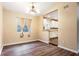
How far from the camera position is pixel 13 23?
2457 mm

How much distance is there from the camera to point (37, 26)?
2148mm

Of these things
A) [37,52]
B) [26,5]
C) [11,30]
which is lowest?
[37,52]

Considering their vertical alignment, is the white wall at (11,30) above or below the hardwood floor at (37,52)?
above

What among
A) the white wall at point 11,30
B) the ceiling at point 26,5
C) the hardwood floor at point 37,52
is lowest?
the hardwood floor at point 37,52

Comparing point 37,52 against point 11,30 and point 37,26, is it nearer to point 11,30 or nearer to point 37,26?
point 37,26

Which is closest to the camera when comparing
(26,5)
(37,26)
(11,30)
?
(26,5)

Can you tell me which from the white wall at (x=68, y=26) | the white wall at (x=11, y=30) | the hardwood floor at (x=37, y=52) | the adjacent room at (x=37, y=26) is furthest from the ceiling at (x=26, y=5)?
the hardwood floor at (x=37, y=52)

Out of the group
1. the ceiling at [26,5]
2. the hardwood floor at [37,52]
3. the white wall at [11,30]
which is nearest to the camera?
the ceiling at [26,5]

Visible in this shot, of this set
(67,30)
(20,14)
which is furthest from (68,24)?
(20,14)

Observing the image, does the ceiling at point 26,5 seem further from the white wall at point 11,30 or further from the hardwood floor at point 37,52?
the hardwood floor at point 37,52

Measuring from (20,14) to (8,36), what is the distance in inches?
41.0

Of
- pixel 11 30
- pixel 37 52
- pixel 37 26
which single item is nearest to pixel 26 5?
pixel 37 26

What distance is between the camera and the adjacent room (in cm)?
150

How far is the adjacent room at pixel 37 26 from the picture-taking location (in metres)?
1.50
